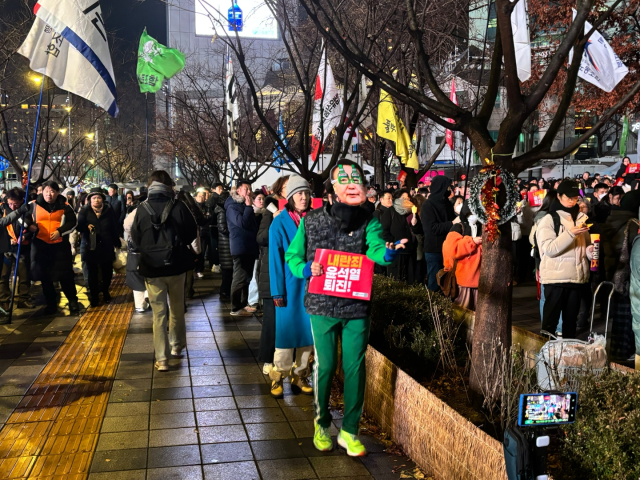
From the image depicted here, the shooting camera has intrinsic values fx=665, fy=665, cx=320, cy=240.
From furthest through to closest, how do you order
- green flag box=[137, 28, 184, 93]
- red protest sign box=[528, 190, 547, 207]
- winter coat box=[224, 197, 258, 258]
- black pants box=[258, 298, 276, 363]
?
green flag box=[137, 28, 184, 93] < red protest sign box=[528, 190, 547, 207] < winter coat box=[224, 197, 258, 258] < black pants box=[258, 298, 276, 363]

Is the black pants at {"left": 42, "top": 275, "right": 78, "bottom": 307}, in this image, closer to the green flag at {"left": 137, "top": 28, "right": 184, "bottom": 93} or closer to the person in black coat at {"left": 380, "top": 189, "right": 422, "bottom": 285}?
the person in black coat at {"left": 380, "top": 189, "right": 422, "bottom": 285}

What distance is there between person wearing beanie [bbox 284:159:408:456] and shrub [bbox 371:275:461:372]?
1.27m

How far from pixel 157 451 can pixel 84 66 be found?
5.73 m

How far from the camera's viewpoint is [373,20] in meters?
10.2

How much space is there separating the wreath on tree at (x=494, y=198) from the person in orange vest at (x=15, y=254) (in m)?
7.77

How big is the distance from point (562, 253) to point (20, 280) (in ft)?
29.4

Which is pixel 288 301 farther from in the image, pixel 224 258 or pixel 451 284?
pixel 224 258

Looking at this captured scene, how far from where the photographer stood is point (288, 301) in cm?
625

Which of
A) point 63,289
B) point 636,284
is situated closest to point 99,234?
point 63,289

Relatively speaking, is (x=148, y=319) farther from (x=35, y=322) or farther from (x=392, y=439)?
(x=392, y=439)

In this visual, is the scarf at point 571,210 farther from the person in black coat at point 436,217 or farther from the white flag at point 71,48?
the white flag at point 71,48

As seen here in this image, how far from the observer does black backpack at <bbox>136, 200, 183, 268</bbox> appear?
726 centimetres

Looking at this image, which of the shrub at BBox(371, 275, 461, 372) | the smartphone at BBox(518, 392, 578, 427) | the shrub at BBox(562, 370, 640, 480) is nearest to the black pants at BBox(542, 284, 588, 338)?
the shrub at BBox(371, 275, 461, 372)

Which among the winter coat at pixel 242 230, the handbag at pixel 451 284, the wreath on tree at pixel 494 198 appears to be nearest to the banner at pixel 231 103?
the winter coat at pixel 242 230
